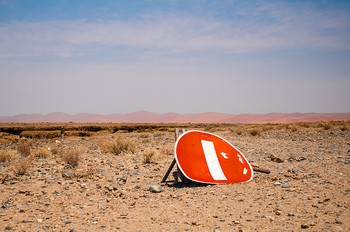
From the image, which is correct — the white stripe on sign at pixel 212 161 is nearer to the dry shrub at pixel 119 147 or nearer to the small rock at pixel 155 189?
the small rock at pixel 155 189

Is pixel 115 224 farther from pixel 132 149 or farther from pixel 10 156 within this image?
pixel 10 156

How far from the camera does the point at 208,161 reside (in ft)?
24.7

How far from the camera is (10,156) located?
42.8ft

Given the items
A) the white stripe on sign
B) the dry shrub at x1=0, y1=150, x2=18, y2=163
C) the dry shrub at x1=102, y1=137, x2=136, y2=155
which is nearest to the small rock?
the white stripe on sign

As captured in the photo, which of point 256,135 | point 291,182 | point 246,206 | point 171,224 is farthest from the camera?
point 256,135

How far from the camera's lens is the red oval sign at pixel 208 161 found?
7215 millimetres

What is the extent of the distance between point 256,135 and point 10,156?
15249mm

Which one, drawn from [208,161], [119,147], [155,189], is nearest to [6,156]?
[119,147]

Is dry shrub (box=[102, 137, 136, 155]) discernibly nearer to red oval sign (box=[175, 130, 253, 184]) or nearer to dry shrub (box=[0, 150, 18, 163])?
dry shrub (box=[0, 150, 18, 163])

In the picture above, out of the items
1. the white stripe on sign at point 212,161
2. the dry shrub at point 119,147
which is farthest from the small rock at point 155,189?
the dry shrub at point 119,147

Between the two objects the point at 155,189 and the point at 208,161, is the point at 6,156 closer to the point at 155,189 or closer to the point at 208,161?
the point at 155,189

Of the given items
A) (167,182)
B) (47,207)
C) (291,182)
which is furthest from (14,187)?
(291,182)

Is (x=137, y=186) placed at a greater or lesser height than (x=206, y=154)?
lesser

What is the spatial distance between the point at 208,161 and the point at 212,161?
0.10m
